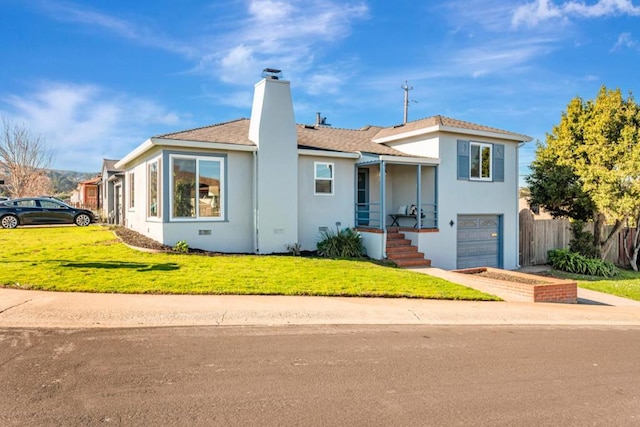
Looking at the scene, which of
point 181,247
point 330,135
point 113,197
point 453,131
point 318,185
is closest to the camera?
point 181,247

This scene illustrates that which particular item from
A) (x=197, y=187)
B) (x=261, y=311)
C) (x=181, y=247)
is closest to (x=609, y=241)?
(x=197, y=187)

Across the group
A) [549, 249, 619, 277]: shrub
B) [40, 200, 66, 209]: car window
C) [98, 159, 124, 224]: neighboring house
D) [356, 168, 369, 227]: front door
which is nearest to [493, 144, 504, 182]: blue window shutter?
[549, 249, 619, 277]: shrub

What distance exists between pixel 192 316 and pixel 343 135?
14077 millimetres

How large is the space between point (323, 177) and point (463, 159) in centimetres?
566

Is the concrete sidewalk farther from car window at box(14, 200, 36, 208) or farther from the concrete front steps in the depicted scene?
car window at box(14, 200, 36, 208)

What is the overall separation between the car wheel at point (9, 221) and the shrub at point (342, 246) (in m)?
14.6

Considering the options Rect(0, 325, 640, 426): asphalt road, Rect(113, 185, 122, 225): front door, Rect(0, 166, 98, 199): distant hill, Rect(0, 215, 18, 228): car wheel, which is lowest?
Rect(0, 325, 640, 426): asphalt road

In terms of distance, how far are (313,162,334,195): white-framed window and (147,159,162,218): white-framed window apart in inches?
210

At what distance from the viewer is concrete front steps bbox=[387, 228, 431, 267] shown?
52.6 ft

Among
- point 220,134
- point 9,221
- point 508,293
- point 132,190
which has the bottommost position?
point 508,293

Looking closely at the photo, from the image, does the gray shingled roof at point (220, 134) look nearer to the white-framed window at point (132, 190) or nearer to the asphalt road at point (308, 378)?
the white-framed window at point (132, 190)

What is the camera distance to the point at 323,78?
17.8 m

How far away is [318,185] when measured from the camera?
55.4ft

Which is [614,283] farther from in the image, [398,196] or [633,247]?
[398,196]
